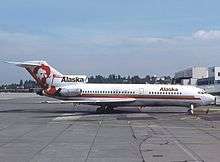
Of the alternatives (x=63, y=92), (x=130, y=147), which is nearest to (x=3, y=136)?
(x=130, y=147)

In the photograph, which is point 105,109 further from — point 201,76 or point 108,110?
point 201,76

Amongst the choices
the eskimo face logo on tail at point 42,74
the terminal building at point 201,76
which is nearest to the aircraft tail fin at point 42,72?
the eskimo face logo on tail at point 42,74

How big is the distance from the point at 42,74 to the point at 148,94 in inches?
465

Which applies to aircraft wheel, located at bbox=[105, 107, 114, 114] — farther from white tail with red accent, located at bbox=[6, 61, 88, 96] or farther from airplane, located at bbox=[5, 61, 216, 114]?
white tail with red accent, located at bbox=[6, 61, 88, 96]

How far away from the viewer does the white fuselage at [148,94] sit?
169 ft

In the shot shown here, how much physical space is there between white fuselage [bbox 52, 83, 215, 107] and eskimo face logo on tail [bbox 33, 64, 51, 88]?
2.64 metres

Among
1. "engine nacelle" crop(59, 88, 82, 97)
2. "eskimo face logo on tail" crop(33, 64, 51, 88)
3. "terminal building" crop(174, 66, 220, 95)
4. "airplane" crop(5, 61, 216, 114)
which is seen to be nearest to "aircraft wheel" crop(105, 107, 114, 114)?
"airplane" crop(5, 61, 216, 114)

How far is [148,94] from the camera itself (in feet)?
169

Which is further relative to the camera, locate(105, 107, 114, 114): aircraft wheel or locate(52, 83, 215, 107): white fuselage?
locate(105, 107, 114, 114): aircraft wheel

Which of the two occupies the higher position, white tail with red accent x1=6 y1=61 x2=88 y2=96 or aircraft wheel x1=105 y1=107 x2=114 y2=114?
white tail with red accent x1=6 y1=61 x2=88 y2=96

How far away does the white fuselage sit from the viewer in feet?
169

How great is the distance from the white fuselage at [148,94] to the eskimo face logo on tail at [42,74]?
8.68ft

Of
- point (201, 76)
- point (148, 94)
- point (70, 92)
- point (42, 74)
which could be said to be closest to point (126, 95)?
point (148, 94)

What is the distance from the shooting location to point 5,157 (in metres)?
16.3
